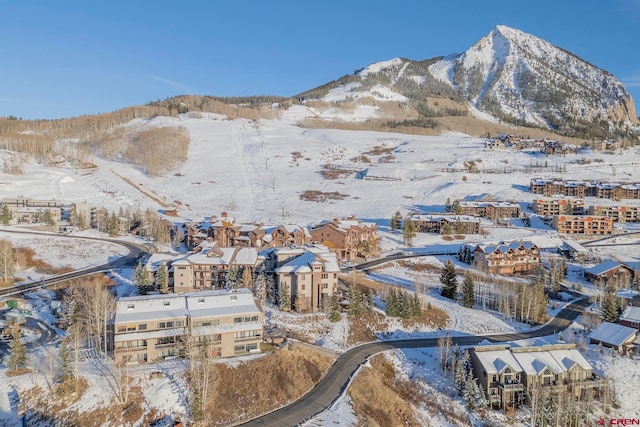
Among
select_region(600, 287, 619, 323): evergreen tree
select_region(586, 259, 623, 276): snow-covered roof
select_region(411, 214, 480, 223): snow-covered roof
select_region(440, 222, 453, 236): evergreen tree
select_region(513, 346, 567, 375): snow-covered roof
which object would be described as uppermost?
select_region(411, 214, 480, 223): snow-covered roof

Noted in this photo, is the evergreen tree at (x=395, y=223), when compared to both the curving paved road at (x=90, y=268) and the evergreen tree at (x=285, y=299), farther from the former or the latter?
the curving paved road at (x=90, y=268)

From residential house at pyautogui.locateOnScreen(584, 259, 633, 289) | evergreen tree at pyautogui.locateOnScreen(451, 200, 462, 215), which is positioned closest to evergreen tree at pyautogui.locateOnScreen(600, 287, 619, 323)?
residential house at pyautogui.locateOnScreen(584, 259, 633, 289)

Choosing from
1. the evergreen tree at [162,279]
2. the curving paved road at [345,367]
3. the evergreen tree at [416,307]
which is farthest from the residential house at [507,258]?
the evergreen tree at [162,279]

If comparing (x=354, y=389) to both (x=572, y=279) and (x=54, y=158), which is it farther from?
(x=54, y=158)

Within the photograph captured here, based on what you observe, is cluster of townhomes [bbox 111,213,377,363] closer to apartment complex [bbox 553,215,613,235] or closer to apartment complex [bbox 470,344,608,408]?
apartment complex [bbox 470,344,608,408]

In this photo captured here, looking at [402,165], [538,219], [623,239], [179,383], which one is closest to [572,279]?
[623,239]
